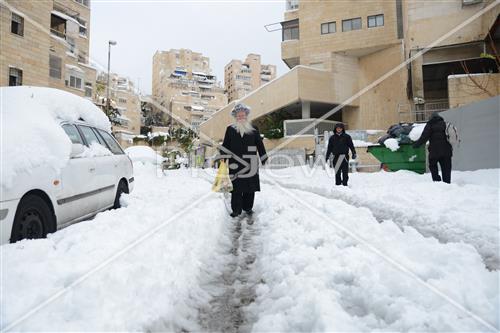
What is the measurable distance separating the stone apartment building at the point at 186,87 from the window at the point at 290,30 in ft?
173

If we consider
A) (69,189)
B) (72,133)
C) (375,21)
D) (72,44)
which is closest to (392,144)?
(72,133)

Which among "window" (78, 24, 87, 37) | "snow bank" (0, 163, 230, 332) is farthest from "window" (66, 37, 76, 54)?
"snow bank" (0, 163, 230, 332)

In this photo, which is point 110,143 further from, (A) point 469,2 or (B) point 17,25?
(A) point 469,2

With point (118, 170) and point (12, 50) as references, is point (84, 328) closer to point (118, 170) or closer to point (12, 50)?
point (118, 170)

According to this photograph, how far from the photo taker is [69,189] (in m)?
3.84

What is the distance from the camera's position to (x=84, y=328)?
5.65 feet

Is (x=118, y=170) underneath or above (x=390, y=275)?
above

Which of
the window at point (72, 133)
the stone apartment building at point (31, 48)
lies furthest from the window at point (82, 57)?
the window at point (72, 133)

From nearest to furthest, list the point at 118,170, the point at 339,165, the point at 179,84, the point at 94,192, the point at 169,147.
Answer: the point at 94,192 → the point at 118,170 → the point at 339,165 → the point at 169,147 → the point at 179,84

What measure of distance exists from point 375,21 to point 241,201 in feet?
106

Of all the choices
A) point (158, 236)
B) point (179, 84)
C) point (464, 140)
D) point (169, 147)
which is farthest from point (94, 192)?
point (179, 84)

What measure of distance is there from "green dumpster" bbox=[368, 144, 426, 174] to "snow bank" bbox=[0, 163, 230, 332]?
961 cm

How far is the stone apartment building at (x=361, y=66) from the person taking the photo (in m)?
24.1

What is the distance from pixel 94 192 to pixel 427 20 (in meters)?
27.3
